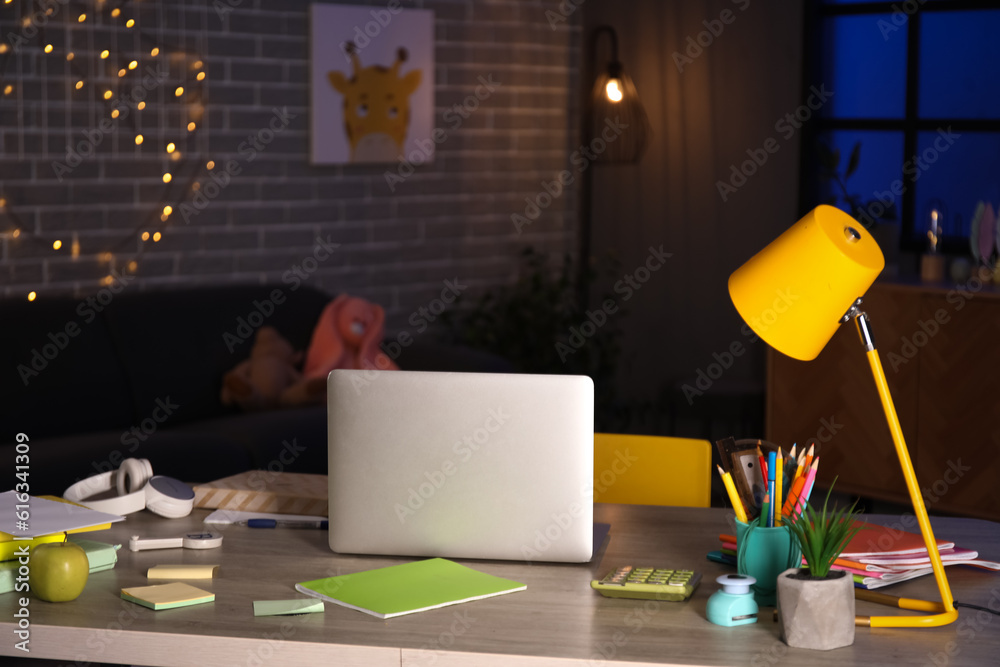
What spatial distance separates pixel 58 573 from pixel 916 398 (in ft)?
11.0

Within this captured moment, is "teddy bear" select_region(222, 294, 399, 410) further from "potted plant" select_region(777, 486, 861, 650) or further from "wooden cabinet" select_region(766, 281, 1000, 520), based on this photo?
"potted plant" select_region(777, 486, 861, 650)

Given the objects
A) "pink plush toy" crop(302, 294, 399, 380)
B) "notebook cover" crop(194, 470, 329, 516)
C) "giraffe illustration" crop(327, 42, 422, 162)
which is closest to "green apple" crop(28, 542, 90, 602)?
"notebook cover" crop(194, 470, 329, 516)

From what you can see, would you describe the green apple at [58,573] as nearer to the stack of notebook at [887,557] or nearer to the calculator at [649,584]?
the calculator at [649,584]

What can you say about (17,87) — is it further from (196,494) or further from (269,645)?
(269,645)

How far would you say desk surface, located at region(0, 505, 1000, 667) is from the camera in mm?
1416

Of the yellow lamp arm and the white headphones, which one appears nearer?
the yellow lamp arm

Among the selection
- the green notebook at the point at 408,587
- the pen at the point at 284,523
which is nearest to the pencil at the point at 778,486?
the green notebook at the point at 408,587

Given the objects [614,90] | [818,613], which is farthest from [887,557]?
[614,90]

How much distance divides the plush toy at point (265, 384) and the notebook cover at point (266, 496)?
6.10ft

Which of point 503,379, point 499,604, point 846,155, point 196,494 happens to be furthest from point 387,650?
point 846,155

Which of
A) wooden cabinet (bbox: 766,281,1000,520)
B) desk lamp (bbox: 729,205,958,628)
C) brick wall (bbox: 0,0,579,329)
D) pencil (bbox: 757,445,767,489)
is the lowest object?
wooden cabinet (bbox: 766,281,1000,520)

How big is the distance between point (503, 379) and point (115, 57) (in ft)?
9.20

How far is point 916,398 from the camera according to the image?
423cm

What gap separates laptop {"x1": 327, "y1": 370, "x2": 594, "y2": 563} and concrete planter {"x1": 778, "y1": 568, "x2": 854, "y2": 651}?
369mm
